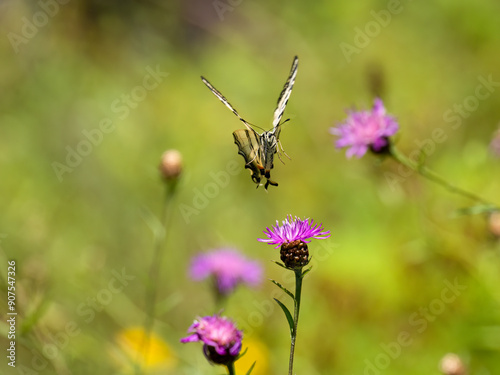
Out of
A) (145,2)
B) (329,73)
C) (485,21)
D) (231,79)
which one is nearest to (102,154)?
(231,79)

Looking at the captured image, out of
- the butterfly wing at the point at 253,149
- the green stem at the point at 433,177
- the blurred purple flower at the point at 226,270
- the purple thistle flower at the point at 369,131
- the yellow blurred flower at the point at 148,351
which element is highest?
the purple thistle flower at the point at 369,131

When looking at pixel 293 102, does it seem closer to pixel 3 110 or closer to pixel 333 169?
pixel 333 169

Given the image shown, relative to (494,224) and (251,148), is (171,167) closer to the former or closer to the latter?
(251,148)

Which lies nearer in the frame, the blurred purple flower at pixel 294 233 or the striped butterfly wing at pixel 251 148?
the blurred purple flower at pixel 294 233

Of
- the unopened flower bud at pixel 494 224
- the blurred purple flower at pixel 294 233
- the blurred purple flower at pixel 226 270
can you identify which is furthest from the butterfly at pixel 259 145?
the unopened flower bud at pixel 494 224

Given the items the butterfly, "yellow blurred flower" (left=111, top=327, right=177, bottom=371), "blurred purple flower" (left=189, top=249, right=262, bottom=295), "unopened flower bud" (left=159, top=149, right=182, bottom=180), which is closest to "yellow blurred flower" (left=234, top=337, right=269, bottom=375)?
"yellow blurred flower" (left=111, top=327, right=177, bottom=371)

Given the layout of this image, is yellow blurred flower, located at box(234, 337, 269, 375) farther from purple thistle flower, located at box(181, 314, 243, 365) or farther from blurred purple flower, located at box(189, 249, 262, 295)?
purple thistle flower, located at box(181, 314, 243, 365)

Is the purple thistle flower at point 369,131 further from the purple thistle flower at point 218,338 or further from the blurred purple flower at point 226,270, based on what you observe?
the purple thistle flower at point 218,338

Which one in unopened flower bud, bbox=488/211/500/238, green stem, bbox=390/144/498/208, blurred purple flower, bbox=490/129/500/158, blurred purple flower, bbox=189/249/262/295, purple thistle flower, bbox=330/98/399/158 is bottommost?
blurred purple flower, bbox=189/249/262/295
